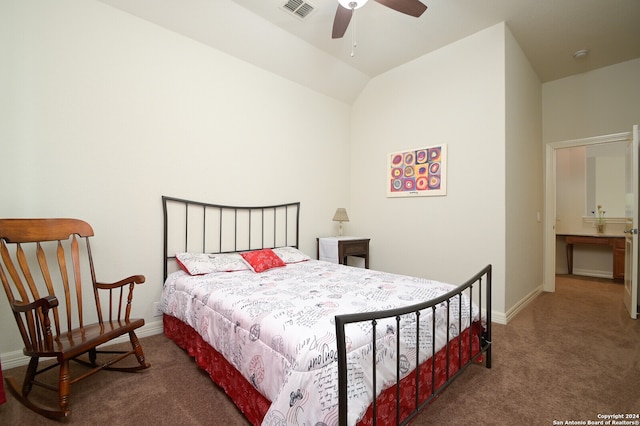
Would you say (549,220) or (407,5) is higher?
(407,5)

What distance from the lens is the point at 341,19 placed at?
2.27m

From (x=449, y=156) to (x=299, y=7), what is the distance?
84.2 inches

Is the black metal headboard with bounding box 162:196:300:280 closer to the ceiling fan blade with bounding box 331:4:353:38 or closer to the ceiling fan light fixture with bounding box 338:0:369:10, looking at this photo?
the ceiling fan blade with bounding box 331:4:353:38

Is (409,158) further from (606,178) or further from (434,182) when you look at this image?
(606,178)

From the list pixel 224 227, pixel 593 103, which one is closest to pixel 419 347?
pixel 224 227

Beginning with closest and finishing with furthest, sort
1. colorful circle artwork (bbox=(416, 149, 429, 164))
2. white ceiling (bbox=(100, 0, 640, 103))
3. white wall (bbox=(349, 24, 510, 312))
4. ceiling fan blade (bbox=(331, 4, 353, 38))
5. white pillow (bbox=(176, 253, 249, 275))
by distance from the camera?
ceiling fan blade (bbox=(331, 4, 353, 38)), white pillow (bbox=(176, 253, 249, 275)), white ceiling (bbox=(100, 0, 640, 103)), white wall (bbox=(349, 24, 510, 312)), colorful circle artwork (bbox=(416, 149, 429, 164))

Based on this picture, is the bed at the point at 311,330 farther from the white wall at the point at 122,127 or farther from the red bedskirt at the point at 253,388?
the white wall at the point at 122,127

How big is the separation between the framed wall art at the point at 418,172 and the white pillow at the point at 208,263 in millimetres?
2124

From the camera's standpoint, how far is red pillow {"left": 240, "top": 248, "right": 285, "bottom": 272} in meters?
2.61

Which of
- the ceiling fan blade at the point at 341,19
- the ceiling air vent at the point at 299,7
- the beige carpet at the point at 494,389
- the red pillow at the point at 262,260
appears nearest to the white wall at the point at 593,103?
the beige carpet at the point at 494,389

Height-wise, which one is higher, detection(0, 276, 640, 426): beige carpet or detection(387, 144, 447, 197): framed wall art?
detection(387, 144, 447, 197): framed wall art

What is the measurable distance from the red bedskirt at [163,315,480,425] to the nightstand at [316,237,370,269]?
5.63 ft

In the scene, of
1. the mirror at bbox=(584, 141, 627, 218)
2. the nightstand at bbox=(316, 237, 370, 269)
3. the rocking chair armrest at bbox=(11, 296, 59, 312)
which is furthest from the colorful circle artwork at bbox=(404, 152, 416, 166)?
the mirror at bbox=(584, 141, 627, 218)

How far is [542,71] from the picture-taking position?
370 centimetres
